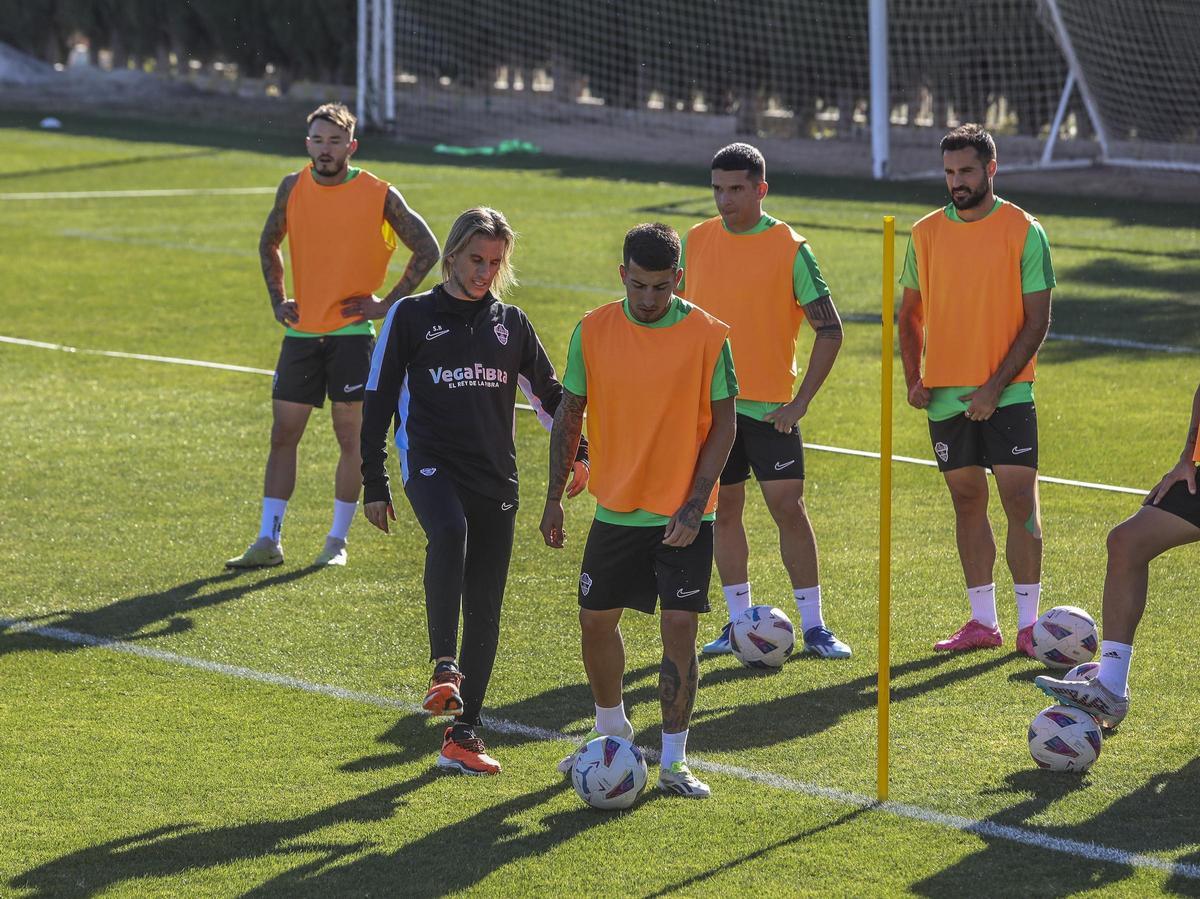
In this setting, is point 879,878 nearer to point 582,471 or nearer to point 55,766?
point 582,471

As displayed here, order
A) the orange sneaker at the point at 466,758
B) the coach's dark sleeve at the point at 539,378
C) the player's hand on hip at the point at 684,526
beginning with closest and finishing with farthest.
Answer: the player's hand on hip at the point at 684,526, the orange sneaker at the point at 466,758, the coach's dark sleeve at the point at 539,378

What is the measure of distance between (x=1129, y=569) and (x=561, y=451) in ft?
7.30

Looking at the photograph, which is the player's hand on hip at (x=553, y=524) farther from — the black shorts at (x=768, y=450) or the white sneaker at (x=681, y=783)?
the black shorts at (x=768, y=450)

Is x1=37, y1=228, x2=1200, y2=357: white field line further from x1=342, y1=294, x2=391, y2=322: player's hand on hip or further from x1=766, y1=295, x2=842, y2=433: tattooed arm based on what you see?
x1=766, y1=295, x2=842, y2=433: tattooed arm

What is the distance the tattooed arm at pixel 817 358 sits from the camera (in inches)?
310

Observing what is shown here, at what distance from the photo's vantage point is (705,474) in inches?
→ 246

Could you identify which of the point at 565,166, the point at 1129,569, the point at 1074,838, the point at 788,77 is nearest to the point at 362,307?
the point at 1129,569

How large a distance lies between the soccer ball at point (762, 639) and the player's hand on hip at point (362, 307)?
294 centimetres

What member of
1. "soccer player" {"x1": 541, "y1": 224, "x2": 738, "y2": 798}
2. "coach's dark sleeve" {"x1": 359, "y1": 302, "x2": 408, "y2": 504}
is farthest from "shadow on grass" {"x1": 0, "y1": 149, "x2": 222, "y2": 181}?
"soccer player" {"x1": 541, "y1": 224, "x2": 738, "y2": 798}

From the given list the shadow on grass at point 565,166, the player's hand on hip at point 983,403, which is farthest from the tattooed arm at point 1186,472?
the shadow on grass at point 565,166

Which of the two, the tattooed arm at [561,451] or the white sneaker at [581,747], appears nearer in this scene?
the white sneaker at [581,747]

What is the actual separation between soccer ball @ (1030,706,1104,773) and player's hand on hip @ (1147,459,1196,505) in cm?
92

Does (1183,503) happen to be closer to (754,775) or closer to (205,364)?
(754,775)

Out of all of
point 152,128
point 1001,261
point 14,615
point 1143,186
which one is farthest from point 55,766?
point 152,128
